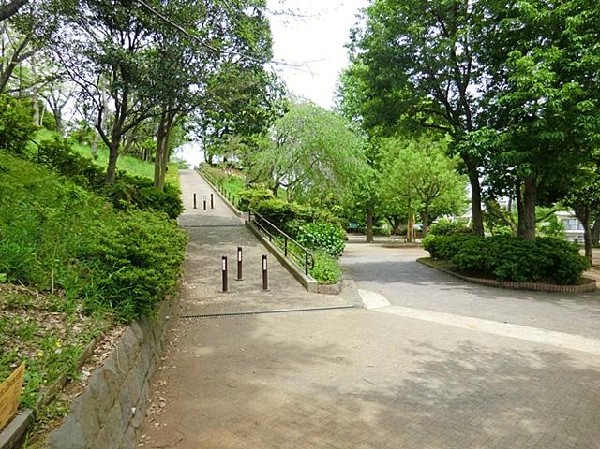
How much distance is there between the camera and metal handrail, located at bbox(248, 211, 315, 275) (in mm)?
10505

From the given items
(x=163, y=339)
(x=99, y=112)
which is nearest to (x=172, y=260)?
Answer: (x=163, y=339)

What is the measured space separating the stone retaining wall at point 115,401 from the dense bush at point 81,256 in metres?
0.41

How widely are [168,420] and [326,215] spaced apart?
12934 millimetres

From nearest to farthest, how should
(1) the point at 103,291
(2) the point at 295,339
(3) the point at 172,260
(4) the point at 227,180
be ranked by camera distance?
(1) the point at 103,291
(3) the point at 172,260
(2) the point at 295,339
(4) the point at 227,180

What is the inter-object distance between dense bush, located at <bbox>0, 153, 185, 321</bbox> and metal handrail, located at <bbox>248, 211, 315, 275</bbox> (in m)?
5.08

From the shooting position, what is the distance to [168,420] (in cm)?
368

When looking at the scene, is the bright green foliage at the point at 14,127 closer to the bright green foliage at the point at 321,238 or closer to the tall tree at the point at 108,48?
the tall tree at the point at 108,48

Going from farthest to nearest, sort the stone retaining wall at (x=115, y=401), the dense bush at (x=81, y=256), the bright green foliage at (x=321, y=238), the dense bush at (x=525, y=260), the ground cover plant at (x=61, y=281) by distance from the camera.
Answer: the bright green foliage at (x=321, y=238) → the dense bush at (x=525, y=260) → the dense bush at (x=81, y=256) → the ground cover plant at (x=61, y=281) → the stone retaining wall at (x=115, y=401)

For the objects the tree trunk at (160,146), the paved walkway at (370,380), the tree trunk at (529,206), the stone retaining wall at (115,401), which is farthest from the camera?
the tree trunk at (160,146)

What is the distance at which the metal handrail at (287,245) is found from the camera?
10505 millimetres

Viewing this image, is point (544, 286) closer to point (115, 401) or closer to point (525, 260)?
point (525, 260)

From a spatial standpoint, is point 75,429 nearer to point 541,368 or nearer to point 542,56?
point 541,368

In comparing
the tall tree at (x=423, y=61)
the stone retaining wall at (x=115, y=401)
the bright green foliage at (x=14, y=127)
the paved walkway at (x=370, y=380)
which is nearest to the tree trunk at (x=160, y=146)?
the bright green foliage at (x=14, y=127)

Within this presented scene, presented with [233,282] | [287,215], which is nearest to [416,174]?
[287,215]
